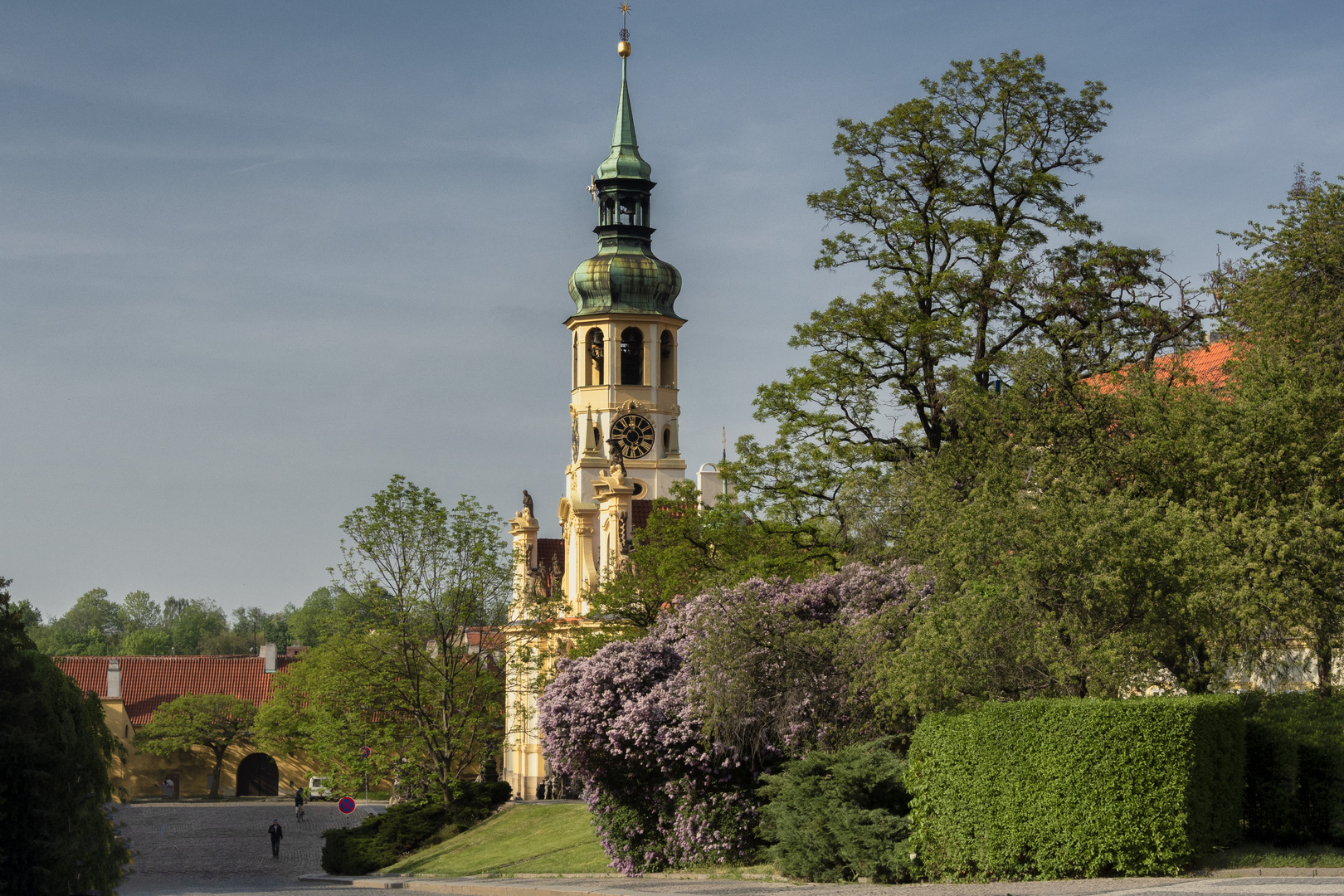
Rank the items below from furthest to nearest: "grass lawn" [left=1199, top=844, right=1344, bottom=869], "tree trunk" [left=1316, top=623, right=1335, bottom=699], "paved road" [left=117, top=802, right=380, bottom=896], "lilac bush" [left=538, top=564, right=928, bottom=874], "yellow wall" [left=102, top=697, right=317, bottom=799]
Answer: "yellow wall" [left=102, top=697, right=317, bottom=799], "paved road" [left=117, top=802, right=380, bottom=896], "lilac bush" [left=538, top=564, right=928, bottom=874], "tree trunk" [left=1316, top=623, right=1335, bottom=699], "grass lawn" [left=1199, top=844, right=1344, bottom=869]

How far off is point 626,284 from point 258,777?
3371 cm

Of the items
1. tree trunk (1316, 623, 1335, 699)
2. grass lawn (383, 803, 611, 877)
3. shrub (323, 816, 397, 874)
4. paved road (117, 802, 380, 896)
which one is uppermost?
tree trunk (1316, 623, 1335, 699)

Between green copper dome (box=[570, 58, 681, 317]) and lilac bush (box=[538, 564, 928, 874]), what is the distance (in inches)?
1834

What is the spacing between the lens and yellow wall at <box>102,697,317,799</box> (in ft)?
280

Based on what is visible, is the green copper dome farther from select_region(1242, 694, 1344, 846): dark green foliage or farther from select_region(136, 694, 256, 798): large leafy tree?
select_region(1242, 694, 1344, 846): dark green foliage


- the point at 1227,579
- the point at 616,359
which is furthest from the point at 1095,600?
the point at 616,359

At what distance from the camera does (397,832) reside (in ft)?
141

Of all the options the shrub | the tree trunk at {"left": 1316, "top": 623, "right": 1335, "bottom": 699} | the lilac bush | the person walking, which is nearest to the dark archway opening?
the person walking

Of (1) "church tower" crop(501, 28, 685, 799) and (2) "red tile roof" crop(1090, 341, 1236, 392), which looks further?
(1) "church tower" crop(501, 28, 685, 799)

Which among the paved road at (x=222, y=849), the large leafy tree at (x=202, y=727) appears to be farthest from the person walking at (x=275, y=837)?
the large leafy tree at (x=202, y=727)

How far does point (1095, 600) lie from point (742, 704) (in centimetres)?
753

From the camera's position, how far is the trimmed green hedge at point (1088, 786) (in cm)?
2109

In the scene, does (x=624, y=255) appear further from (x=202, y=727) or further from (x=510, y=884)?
(x=510, y=884)

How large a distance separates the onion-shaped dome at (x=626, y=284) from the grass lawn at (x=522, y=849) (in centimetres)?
3887
